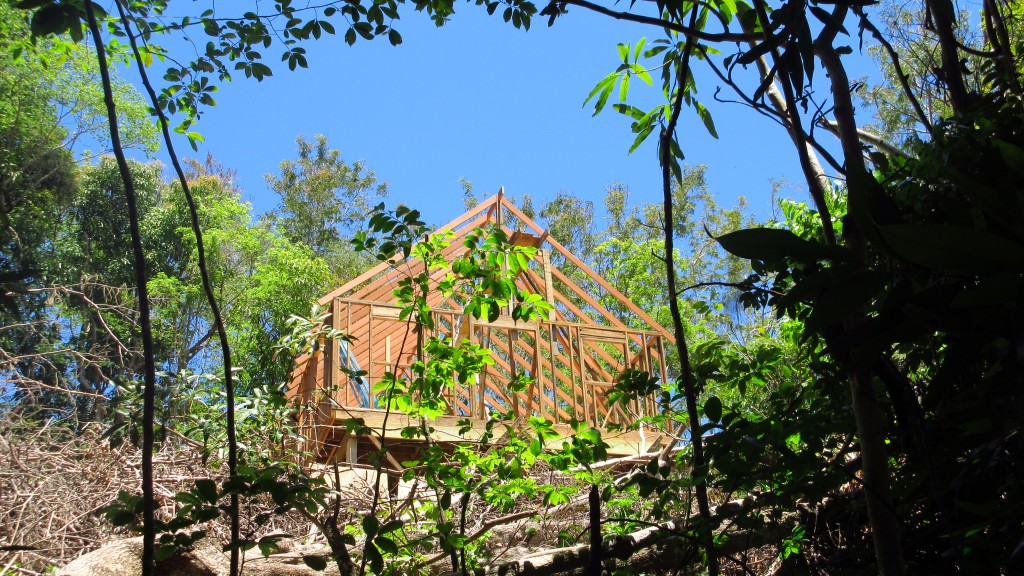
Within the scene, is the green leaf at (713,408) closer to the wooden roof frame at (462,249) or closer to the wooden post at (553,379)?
the wooden roof frame at (462,249)

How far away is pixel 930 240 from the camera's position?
18.4 inches

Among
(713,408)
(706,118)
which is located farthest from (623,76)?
(713,408)

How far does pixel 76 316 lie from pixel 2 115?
16.3 feet

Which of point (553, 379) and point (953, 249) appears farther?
point (553, 379)

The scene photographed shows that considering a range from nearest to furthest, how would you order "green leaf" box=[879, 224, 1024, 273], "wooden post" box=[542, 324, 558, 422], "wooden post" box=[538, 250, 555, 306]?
"green leaf" box=[879, 224, 1024, 273]
"wooden post" box=[542, 324, 558, 422]
"wooden post" box=[538, 250, 555, 306]

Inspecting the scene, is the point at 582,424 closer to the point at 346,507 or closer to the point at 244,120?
the point at 346,507

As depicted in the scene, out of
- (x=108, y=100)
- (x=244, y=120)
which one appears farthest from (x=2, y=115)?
(x=244, y=120)

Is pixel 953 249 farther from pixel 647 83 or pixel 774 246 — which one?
pixel 647 83

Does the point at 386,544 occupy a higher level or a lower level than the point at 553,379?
lower

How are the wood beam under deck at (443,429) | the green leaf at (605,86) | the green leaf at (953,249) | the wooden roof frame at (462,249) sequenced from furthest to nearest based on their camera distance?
the wooden roof frame at (462,249) < the wood beam under deck at (443,429) < the green leaf at (605,86) < the green leaf at (953,249)

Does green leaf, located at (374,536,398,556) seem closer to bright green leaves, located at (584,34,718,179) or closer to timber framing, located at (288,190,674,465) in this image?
bright green leaves, located at (584,34,718,179)

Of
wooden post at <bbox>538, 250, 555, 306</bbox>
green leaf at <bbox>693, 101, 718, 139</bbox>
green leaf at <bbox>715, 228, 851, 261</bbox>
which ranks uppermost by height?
wooden post at <bbox>538, 250, 555, 306</bbox>

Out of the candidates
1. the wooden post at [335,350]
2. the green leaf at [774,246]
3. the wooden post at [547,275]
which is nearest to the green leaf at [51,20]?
the green leaf at [774,246]

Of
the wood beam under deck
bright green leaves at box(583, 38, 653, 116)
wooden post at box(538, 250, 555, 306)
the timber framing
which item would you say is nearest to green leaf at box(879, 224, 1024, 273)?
bright green leaves at box(583, 38, 653, 116)
